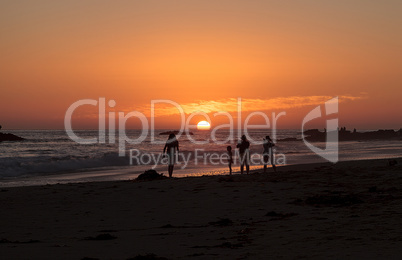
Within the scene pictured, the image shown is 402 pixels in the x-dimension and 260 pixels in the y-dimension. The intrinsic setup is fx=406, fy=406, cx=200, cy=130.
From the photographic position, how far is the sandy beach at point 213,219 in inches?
237

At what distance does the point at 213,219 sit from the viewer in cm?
888

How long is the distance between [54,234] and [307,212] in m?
5.30

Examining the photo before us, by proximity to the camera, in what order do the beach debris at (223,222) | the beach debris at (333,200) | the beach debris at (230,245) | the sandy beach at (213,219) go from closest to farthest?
the sandy beach at (213,219) < the beach debris at (230,245) < the beach debris at (223,222) < the beach debris at (333,200)

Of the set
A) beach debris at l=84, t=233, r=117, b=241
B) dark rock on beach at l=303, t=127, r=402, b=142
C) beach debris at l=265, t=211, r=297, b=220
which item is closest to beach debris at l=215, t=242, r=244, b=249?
beach debris at l=84, t=233, r=117, b=241

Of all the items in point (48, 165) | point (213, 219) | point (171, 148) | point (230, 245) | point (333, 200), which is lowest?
point (48, 165)

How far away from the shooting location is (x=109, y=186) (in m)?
14.9

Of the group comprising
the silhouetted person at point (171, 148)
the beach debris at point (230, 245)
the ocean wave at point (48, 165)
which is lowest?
the ocean wave at point (48, 165)

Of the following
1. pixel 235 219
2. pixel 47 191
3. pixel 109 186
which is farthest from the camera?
pixel 109 186

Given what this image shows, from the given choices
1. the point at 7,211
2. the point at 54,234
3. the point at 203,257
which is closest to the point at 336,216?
the point at 203,257

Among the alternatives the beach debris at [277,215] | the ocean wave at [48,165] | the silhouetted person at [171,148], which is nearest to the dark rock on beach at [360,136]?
the ocean wave at [48,165]

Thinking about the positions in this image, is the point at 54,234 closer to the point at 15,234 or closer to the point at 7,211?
the point at 15,234

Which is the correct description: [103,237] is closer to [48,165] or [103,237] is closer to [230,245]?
[230,245]

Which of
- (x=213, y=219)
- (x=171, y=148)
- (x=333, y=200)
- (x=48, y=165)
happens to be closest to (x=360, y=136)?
(x=48, y=165)

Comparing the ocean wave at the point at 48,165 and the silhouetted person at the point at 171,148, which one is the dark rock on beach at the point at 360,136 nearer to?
the ocean wave at the point at 48,165
